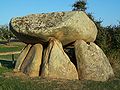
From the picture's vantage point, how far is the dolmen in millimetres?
15586

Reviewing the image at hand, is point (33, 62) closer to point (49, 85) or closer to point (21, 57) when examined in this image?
point (21, 57)

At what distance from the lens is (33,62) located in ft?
53.2

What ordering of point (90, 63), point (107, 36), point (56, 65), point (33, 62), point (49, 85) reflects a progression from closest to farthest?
point (49, 85) → point (56, 65) → point (90, 63) → point (33, 62) → point (107, 36)

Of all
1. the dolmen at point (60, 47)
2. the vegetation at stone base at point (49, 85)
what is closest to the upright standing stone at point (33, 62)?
the dolmen at point (60, 47)

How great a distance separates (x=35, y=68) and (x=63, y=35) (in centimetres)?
203

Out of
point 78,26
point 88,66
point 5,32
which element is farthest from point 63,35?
point 5,32

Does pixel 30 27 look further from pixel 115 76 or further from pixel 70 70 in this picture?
pixel 115 76

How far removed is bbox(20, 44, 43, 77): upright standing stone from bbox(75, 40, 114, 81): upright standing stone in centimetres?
184

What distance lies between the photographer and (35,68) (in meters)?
16.1

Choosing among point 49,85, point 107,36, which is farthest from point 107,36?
point 49,85

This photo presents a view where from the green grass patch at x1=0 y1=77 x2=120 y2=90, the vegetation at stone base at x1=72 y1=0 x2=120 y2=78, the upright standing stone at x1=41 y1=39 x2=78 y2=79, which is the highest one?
the vegetation at stone base at x1=72 y1=0 x2=120 y2=78

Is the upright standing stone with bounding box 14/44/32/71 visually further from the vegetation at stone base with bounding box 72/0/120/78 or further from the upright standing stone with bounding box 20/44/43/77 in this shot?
the vegetation at stone base with bounding box 72/0/120/78

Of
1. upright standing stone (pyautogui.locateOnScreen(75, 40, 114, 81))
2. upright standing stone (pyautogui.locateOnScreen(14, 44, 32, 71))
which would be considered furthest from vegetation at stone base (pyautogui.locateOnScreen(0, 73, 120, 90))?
upright standing stone (pyautogui.locateOnScreen(14, 44, 32, 71))

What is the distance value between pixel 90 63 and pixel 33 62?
2685 millimetres
